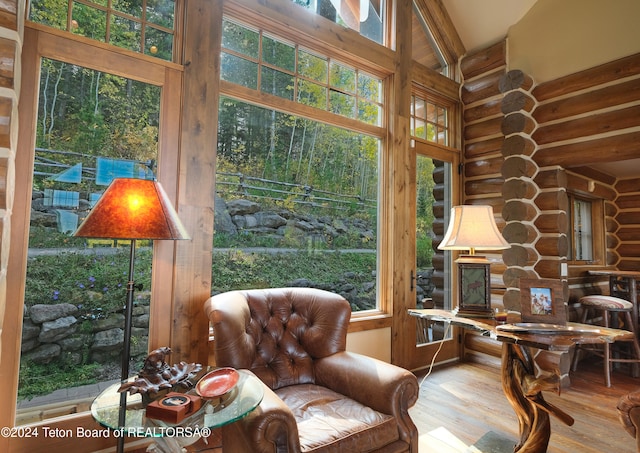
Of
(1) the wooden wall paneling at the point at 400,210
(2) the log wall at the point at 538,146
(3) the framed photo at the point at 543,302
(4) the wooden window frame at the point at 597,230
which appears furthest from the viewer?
(4) the wooden window frame at the point at 597,230

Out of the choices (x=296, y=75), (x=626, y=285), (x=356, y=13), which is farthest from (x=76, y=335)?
(x=626, y=285)

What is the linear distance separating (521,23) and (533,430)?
3.98 metres

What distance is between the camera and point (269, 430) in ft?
4.37

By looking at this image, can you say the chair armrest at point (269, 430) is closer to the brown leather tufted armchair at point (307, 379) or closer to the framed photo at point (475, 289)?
the brown leather tufted armchair at point (307, 379)

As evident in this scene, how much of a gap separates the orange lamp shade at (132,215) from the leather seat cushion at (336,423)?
1043mm

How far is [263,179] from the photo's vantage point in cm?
271

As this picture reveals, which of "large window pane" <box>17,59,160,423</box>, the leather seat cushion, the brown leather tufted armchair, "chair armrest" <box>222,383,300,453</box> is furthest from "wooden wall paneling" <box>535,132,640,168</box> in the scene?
"large window pane" <box>17,59,160,423</box>

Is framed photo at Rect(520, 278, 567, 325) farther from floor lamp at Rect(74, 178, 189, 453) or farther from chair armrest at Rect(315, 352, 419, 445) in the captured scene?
floor lamp at Rect(74, 178, 189, 453)

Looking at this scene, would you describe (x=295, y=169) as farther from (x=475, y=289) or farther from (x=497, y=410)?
(x=497, y=410)

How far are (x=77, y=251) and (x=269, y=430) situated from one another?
1.52m

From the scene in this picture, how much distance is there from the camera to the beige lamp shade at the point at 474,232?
2.29 metres

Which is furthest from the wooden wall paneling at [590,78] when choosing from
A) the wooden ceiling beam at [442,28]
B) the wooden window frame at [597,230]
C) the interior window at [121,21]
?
the interior window at [121,21]

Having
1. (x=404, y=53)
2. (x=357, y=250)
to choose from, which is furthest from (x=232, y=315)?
(x=404, y=53)

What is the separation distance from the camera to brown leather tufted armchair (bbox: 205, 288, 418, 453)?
1409 mm
